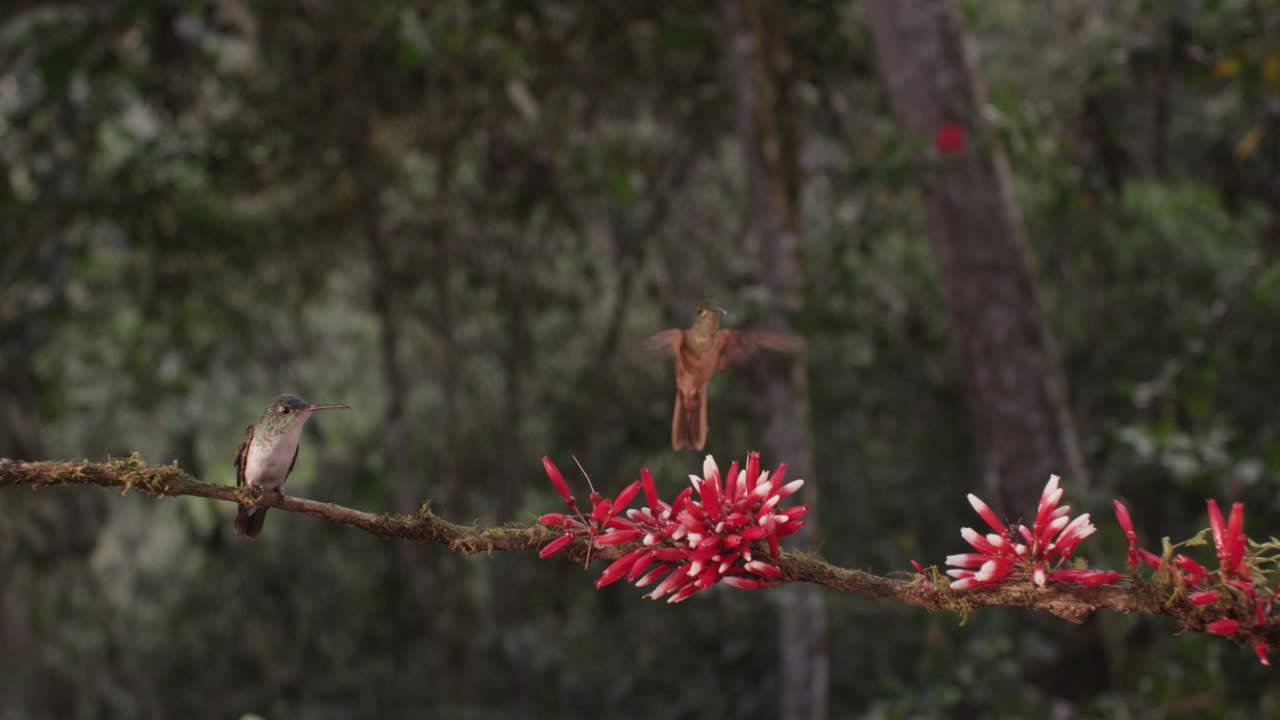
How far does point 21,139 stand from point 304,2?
6.65 feet

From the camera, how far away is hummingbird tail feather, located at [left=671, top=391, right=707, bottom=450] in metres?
1.67

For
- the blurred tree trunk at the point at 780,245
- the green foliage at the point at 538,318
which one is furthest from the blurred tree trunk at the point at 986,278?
the blurred tree trunk at the point at 780,245

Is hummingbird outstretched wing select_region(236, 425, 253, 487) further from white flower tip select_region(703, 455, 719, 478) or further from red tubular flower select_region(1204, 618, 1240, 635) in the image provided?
red tubular flower select_region(1204, 618, 1240, 635)

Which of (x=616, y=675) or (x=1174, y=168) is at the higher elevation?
(x=1174, y=168)

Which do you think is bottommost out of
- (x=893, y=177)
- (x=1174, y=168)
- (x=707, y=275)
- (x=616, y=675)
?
(x=616, y=675)

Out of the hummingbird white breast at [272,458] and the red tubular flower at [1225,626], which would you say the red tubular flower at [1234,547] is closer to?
the red tubular flower at [1225,626]

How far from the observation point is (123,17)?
5.09 meters

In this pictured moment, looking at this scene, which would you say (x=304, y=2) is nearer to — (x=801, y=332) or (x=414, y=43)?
(x=414, y=43)

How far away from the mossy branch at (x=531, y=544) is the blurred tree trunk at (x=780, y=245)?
2.96m

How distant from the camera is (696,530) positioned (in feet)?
3.84

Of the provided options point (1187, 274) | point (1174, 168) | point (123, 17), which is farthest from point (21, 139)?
point (1174, 168)

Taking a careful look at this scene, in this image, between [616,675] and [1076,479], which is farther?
[616,675]

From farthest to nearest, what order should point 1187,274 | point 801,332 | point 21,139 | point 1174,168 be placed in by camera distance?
point 1174,168 < point 1187,274 < point 21,139 < point 801,332

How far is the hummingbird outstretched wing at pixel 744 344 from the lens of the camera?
187cm
